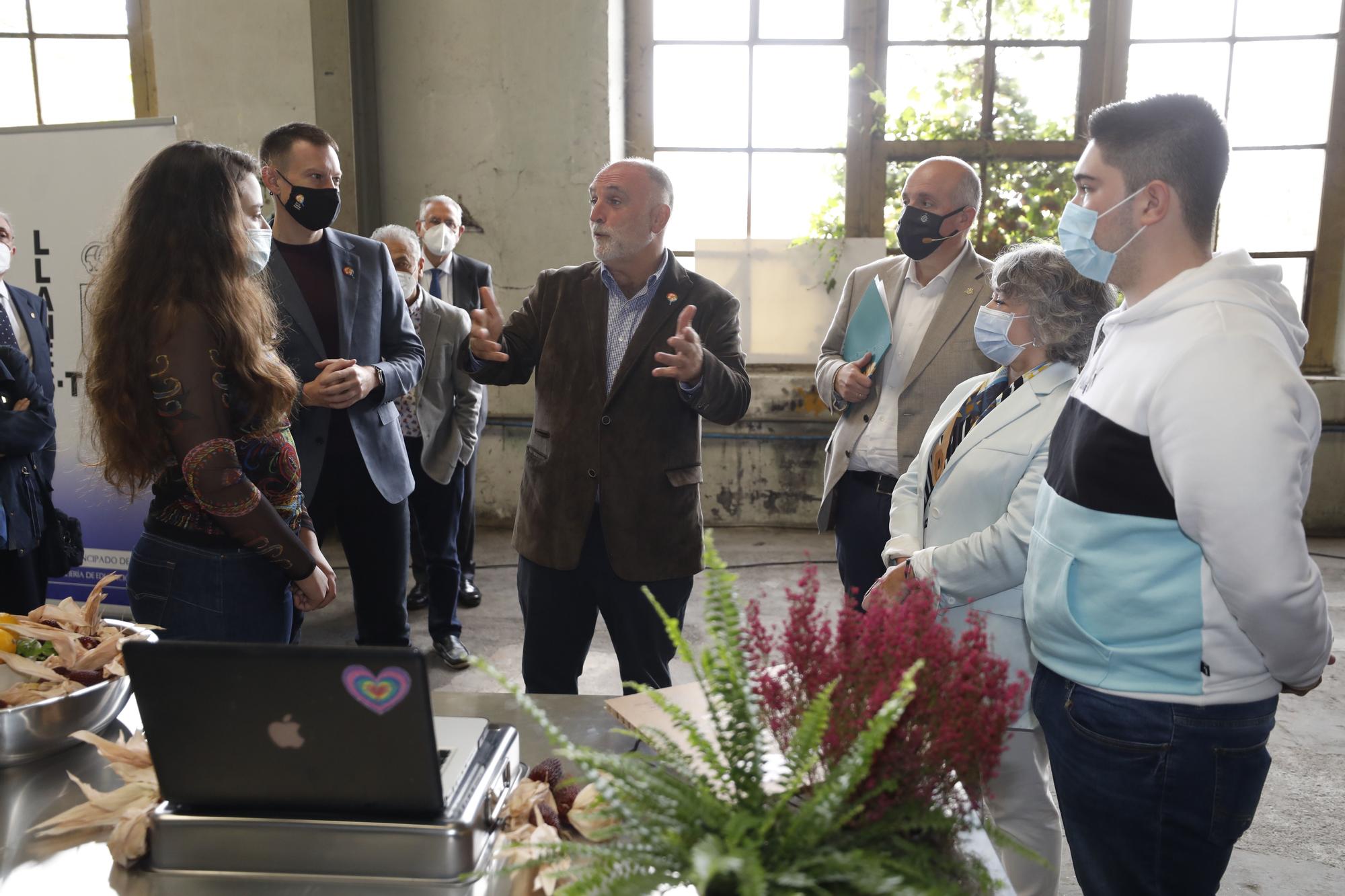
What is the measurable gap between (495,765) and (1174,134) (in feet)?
4.05

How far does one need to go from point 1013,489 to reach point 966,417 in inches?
8.4

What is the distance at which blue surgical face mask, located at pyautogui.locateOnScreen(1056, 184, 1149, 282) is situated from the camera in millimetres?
1406

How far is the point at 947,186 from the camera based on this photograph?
255cm

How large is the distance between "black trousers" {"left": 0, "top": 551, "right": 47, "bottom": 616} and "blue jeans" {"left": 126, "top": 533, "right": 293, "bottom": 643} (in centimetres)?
136

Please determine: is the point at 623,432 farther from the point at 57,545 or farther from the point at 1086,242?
the point at 57,545

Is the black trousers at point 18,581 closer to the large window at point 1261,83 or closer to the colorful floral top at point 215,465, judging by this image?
the colorful floral top at point 215,465

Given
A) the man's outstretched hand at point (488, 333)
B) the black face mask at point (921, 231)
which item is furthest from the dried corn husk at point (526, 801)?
the black face mask at point (921, 231)

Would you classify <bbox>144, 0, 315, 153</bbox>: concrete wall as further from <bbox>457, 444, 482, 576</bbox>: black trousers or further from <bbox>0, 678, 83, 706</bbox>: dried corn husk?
<bbox>0, 678, 83, 706</bbox>: dried corn husk

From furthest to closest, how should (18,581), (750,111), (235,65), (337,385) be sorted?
1. (750,111)
2. (235,65)
3. (18,581)
4. (337,385)

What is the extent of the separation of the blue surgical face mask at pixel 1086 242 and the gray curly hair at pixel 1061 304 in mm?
223

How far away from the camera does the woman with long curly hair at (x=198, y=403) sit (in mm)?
1569

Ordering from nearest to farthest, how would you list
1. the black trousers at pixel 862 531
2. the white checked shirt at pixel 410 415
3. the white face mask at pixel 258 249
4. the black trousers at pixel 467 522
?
1. the white face mask at pixel 258 249
2. the black trousers at pixel 862 531
3. the white checked shirt at pixel 410 415
4. the black trousers at pixel 467 522

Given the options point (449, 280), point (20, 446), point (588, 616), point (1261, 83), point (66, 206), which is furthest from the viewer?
point (1261, 83)

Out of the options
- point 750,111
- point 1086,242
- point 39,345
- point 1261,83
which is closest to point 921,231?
point 1086,242
